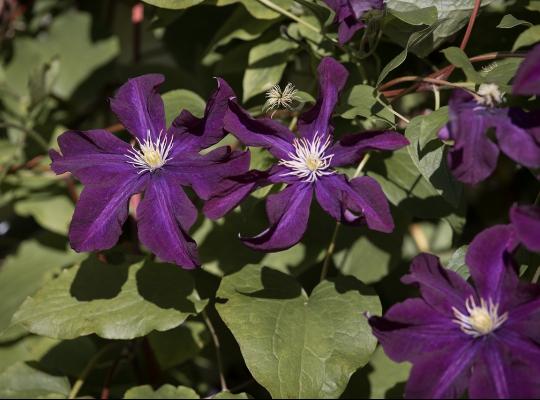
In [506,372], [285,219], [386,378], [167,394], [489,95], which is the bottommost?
[386,378]

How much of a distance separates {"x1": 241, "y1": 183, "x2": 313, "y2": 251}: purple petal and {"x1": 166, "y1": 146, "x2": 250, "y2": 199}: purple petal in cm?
5

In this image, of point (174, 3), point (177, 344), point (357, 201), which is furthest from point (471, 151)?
point (177, 344)

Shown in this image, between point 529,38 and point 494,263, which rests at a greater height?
point 529,38

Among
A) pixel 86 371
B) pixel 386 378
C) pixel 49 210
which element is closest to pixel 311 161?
pixel 386 378

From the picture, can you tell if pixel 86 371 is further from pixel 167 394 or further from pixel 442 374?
pixel 442 374

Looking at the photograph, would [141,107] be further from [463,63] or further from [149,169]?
[463,63]

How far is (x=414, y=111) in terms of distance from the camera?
1.37 meters

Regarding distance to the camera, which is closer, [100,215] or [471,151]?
[471,151]

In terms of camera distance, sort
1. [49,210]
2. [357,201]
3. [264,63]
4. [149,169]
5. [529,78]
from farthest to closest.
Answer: [49,210] → [264,63] → [149,169] → [357,201] → [529,78]

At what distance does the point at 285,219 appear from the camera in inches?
32.8

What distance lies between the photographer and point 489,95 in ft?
2.49

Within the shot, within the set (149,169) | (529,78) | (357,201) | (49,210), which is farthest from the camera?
(49,210)

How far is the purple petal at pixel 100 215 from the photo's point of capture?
866 mm

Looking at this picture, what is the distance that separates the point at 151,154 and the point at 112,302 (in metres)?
0.22
